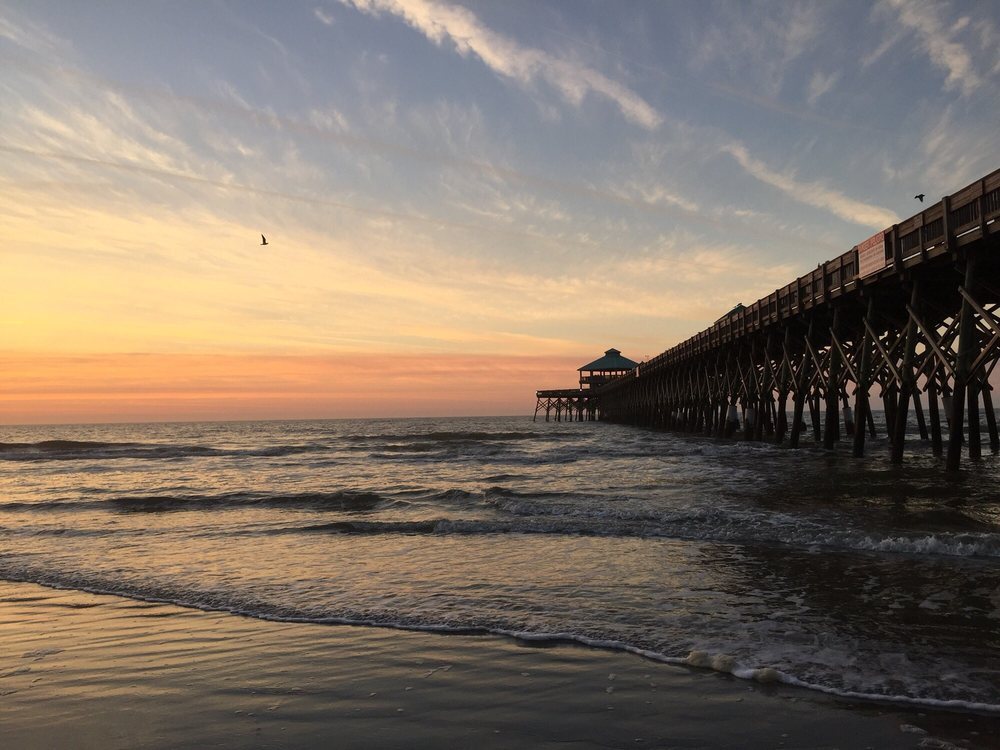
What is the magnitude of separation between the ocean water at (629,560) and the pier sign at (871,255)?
4.68 m

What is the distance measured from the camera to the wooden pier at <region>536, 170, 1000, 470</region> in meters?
12.8

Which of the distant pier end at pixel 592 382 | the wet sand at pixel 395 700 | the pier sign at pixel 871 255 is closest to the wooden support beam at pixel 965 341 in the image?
the pier sign at pixel 871 255

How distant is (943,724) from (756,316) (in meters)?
22.4

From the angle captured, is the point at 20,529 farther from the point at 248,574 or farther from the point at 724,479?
the point at 724,479

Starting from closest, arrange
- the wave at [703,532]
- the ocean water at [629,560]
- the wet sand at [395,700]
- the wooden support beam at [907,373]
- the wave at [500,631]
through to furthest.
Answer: the wet sand at [395,700]
the wave at [500,631]
the ocean water at [629,560]
the wave at [703,532]
the wooden support beam at [907,373]

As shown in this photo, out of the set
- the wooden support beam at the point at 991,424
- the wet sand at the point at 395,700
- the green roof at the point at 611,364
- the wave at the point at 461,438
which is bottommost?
the wet sand at the point at 395,700

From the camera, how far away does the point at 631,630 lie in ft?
16.6

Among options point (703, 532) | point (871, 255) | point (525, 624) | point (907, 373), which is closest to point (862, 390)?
point (907, 373)

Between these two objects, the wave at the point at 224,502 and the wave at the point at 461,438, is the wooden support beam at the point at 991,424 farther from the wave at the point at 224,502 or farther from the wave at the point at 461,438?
the wave at the point at 461,438

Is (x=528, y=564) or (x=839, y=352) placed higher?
(x=839, y=352)

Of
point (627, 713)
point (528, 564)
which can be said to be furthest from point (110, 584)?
point (627, 713)

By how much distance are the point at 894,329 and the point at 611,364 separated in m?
67.5

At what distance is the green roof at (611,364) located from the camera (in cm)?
8800

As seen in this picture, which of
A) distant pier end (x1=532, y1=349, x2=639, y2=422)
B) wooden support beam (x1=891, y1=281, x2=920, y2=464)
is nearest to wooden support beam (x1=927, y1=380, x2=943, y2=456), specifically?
wooden support beam (x1=891, y1=281, x2=920, y2=464)
